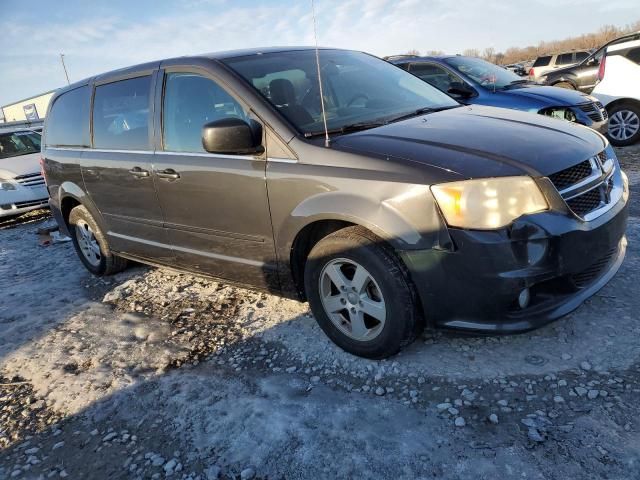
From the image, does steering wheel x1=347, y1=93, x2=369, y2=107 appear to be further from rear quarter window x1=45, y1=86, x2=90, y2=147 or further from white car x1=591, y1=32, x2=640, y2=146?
white car x1=591, y1=32, x2=640, y2=146

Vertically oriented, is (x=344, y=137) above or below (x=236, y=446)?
above

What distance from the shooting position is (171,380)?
2979mm

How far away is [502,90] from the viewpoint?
277 inches

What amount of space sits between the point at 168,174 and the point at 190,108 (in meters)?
0.48

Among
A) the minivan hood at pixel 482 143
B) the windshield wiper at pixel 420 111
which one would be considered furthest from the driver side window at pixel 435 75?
the minivan hood at pixel 482 143

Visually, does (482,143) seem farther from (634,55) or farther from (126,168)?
(634,55)

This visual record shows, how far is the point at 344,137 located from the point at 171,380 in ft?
5.74

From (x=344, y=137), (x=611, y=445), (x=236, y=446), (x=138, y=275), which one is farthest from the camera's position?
(x=138, y=275)

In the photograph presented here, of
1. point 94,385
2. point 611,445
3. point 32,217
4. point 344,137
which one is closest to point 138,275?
point 94,385

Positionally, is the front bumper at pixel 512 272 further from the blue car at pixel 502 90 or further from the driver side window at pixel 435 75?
the driver side window at pixel 435 75

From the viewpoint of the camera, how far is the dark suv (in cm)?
233

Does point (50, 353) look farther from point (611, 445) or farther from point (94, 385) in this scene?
point (611, 445)

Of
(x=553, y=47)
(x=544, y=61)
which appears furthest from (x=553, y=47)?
(x=544, y=61)

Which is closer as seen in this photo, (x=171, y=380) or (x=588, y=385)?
(x=588, y=385)
